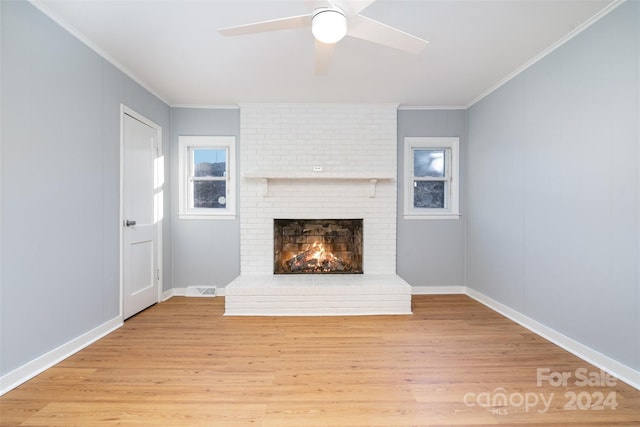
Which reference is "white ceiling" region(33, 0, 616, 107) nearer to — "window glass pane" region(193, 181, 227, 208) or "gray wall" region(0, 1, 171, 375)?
"gray wall" region(0, 1, 171, 375)

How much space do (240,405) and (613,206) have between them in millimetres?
2785

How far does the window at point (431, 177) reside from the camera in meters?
3.89

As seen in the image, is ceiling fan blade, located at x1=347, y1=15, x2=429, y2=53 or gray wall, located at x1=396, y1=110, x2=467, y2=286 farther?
gray wall, located at x1=396, y1=110, x2=467, y2=286

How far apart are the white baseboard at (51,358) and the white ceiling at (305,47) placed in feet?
8.04

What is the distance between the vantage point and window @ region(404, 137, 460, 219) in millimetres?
3893

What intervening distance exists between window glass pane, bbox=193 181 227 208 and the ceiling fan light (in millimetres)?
2803

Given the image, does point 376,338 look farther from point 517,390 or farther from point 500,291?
point 500,291

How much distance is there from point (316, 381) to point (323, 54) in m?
2.12

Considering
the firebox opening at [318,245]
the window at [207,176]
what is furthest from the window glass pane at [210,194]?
the firebox opening at [318,245]

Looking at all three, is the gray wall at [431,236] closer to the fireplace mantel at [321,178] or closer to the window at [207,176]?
the fireplace mantel at [321,178]

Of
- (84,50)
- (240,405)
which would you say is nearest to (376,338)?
(240,405)

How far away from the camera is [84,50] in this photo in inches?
92.5

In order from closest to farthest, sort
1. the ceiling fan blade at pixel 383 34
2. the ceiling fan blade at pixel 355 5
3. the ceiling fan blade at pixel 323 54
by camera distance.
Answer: the ceiling fan blade at pixel 355 5
the ceiling fan blade at pixel 383 34
the ceiling fan blade at pixel 323 54

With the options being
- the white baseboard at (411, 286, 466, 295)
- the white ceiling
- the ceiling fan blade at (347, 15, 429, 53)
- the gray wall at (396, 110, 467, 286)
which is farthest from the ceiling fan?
the white baseboard at (411, 286, 466, 295)
